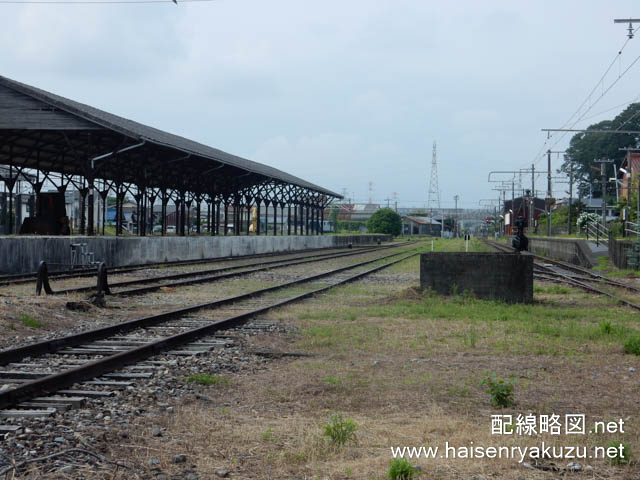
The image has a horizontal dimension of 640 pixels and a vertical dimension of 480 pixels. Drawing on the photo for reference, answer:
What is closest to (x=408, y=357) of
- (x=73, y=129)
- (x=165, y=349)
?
(x=165, y=349)

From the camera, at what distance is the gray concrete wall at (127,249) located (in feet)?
78.6

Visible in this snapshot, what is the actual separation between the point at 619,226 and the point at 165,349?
37703 millimetres

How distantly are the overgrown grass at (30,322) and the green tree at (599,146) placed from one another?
391 ft

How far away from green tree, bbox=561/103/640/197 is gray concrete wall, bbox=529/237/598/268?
6935 cm

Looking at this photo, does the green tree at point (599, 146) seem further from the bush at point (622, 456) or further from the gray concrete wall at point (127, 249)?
the bush at point (622, 456)

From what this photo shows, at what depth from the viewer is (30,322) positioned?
1175 cm

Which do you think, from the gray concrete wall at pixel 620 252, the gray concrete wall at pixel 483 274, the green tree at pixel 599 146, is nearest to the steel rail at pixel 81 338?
the gray concrete wall at pixel 483 274

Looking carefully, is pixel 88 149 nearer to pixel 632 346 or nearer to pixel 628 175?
pixel 632 346

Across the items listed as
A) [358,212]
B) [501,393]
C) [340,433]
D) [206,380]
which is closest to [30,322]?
[206,380]

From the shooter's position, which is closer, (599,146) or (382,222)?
(382,222)

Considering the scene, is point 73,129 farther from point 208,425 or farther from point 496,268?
point 208,425

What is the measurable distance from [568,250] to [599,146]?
9574cm

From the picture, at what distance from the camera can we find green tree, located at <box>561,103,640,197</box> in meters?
125

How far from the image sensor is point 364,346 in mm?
10320
